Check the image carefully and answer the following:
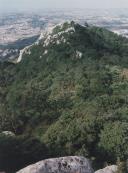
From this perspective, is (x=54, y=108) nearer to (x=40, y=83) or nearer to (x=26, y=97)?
(x=26, y=97)

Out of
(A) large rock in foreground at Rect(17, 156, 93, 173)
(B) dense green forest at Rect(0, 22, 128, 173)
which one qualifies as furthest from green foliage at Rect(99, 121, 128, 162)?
(A) large rock in foreground at Rect(17, 156, 93, 173)

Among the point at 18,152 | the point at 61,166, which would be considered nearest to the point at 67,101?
the point at 18,152

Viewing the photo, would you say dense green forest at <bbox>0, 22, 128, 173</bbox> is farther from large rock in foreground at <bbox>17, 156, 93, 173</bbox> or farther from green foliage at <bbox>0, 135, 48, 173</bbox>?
large rock in foreground at <bbox>17, 156, 93, 173</bbox>

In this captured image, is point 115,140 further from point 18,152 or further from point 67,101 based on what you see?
point 67,101

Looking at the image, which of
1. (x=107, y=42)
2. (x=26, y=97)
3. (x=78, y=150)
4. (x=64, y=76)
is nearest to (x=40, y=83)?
(x=64, y=76)

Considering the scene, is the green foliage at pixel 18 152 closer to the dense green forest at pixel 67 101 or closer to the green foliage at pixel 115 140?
the dense green forest at pixel 67 101

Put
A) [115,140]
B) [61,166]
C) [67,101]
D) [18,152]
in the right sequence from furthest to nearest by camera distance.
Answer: [67,101]
[115,140]
[18,152]
[61,166]
